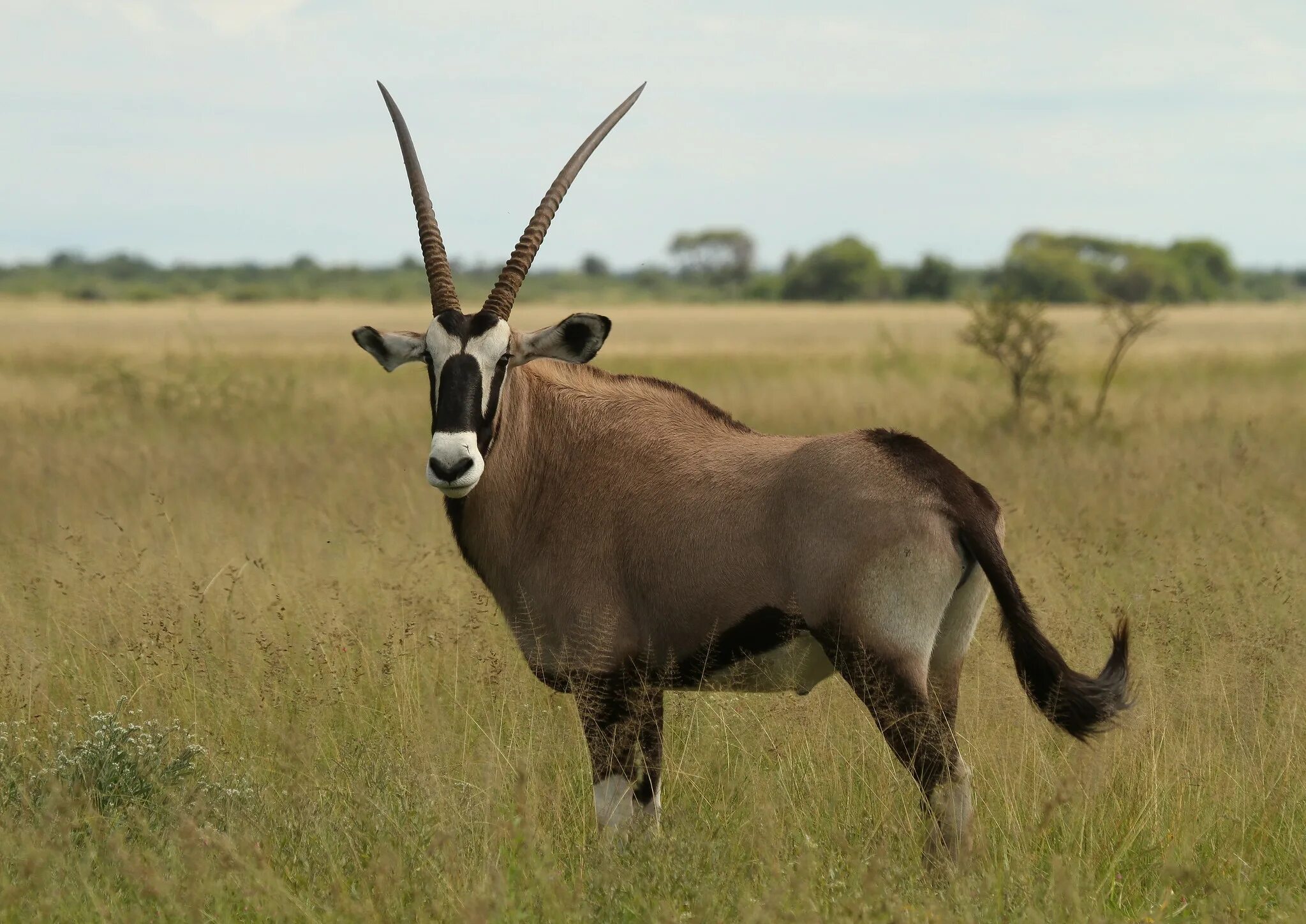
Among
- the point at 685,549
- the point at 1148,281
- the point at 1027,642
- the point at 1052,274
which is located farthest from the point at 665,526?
the point at 1148,281

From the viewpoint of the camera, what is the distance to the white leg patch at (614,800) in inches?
193

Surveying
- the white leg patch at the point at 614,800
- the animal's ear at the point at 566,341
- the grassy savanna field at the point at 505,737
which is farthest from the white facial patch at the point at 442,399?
the white leg patch at the point at 614,800

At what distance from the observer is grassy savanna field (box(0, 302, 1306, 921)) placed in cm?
416

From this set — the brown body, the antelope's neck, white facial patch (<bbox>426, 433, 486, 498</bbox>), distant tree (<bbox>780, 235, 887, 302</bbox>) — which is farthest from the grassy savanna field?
distant tree (<bbox>780, 235, 887, 302</bbox>)

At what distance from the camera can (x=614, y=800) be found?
16.2 ft

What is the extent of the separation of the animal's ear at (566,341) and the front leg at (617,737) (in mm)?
1140

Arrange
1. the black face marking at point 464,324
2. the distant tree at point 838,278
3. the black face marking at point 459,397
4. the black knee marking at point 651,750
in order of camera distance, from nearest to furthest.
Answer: the black face marking at point 459,397, the black face marking at point 464,324, the black knee marking at point 651,750, the distant tree at point 838,278

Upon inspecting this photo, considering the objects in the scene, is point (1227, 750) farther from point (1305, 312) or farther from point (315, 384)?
point (1305, 312)

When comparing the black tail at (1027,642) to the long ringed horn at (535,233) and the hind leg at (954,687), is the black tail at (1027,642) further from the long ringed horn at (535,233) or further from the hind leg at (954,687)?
the long ringed horn at (535,233)

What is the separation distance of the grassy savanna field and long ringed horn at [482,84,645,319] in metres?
1.57

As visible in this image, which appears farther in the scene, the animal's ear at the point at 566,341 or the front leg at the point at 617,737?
the animal's ear at the point at 566,341

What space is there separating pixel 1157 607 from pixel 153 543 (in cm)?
556

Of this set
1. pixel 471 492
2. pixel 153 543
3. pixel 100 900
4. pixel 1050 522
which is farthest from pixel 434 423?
pixel 1050 522

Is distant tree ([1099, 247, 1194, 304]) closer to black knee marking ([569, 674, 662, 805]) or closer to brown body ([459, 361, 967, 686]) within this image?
brown body ([459, 361, 967, 686])
